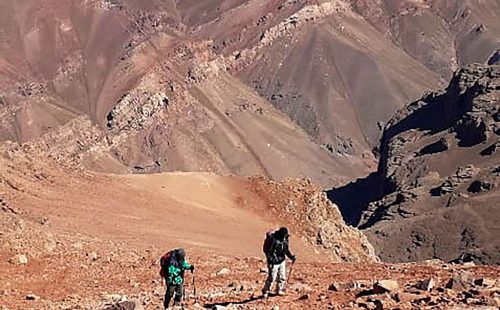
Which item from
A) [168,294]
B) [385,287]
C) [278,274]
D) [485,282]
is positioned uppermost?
[278,274]

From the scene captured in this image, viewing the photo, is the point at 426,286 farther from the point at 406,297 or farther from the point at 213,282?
the point at 213,282

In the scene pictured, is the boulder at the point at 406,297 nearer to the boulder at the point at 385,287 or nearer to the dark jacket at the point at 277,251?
the boulder at the point at 385,287

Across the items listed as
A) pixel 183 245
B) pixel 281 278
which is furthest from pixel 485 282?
pixel 183 245

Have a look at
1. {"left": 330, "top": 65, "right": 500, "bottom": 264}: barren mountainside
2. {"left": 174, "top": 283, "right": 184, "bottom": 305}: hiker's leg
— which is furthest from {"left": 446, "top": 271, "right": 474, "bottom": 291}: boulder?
{"left": 330, "top": 65, "right": 500, "bottom": 264}: barren mountainside

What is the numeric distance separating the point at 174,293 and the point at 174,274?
48cm

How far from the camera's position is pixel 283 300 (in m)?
21.3

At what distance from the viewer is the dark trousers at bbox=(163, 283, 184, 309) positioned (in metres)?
21.8

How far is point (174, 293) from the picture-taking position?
72.8ft

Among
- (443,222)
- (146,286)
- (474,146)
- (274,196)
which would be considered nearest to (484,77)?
(474,146)

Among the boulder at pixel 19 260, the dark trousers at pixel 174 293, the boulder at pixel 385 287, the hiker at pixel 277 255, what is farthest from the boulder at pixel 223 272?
the boulder at pixel 385 287

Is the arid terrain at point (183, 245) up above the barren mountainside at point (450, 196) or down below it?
below

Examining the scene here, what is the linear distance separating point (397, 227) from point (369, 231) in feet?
16.1

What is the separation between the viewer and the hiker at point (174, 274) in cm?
2198

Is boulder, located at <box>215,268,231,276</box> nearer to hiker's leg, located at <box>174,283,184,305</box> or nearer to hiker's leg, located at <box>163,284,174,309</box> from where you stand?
hiker's leg, located at <box>174,283,184,305</box>
